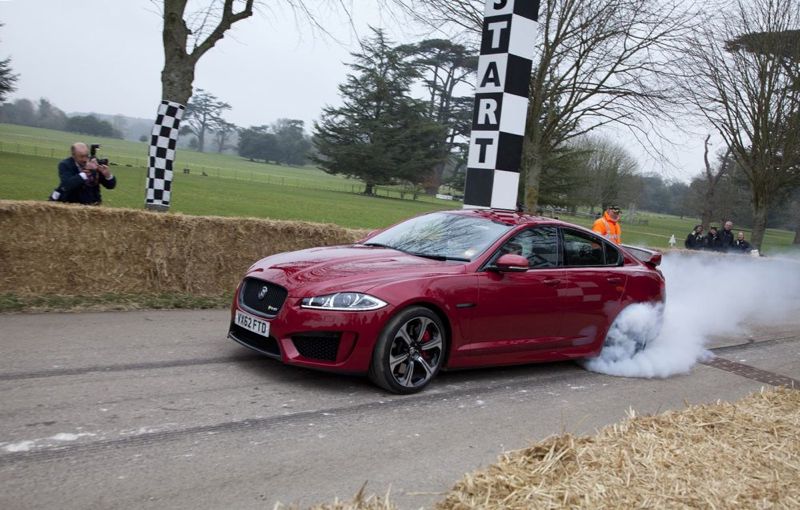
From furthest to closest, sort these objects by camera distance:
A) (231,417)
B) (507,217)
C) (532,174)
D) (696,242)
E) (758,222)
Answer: (758,222) < (696,242) < (532,174) < (507,217) < (231,417)

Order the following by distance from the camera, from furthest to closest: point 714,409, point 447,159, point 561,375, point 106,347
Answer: point 447,159 < point 561,375 < point 106,347 < point 714,409

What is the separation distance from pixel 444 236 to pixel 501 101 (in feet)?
16.2

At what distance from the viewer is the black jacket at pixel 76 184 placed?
28.5 ft

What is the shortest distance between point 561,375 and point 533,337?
78 centimetres

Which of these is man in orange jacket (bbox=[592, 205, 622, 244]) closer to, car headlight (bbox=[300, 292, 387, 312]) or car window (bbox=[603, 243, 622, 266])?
car window (bbox=[603, 243, 622, 266])

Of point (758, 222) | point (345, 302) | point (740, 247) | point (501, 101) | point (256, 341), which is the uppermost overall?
point (501, 101)

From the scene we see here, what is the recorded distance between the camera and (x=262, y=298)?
537cm

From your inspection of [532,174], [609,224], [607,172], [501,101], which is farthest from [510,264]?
[607,172]

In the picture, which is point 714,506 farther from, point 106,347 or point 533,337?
point 106,347

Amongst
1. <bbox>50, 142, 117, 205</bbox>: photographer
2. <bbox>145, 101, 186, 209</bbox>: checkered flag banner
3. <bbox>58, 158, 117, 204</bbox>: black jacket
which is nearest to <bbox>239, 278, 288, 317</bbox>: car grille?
<bbox>50, 142, 117, 205</bbox>: photographer

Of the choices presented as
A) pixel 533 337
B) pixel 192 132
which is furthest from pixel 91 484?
pixel 192 132

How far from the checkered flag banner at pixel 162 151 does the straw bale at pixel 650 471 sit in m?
9.24

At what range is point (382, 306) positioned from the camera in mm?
5055

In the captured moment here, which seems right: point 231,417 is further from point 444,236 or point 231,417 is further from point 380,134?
point 380,134
